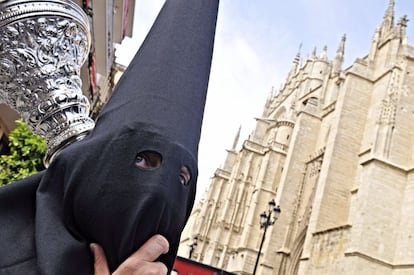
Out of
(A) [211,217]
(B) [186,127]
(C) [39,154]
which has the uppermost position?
(A) [211,217]

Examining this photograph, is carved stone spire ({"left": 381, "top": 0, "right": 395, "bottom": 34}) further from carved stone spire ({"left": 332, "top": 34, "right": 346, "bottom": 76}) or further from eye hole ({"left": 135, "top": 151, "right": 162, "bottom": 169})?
eye hole ({"left": 135, "top": 151, "right": 162, "bottom": 169})

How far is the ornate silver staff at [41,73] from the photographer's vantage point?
108 centimetres

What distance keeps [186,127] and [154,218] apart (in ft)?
0.73

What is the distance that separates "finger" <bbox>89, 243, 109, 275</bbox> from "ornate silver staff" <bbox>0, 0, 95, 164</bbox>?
29 centimetres

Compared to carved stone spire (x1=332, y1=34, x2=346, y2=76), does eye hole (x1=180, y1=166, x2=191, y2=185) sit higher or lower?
lower

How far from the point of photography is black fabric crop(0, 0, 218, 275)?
919 mm

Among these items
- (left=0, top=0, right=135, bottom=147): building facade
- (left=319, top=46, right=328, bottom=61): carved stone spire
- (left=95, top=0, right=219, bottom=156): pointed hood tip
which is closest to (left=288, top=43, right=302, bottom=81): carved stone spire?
(left=319, top=46, right=328, bottom=61): carved stone spire

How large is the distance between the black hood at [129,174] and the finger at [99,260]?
0.01 m

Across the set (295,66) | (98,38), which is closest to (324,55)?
(295,66)

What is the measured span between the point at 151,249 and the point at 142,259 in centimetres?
3

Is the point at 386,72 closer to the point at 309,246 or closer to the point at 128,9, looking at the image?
the point at 309,246

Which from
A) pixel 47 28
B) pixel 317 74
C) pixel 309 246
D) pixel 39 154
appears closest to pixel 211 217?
pixel 317 74

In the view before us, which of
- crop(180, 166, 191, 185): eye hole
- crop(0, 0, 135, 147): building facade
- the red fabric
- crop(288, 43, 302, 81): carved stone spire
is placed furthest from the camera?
crop(288, 43, 302, 81): carved stone spire

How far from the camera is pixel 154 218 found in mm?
928
